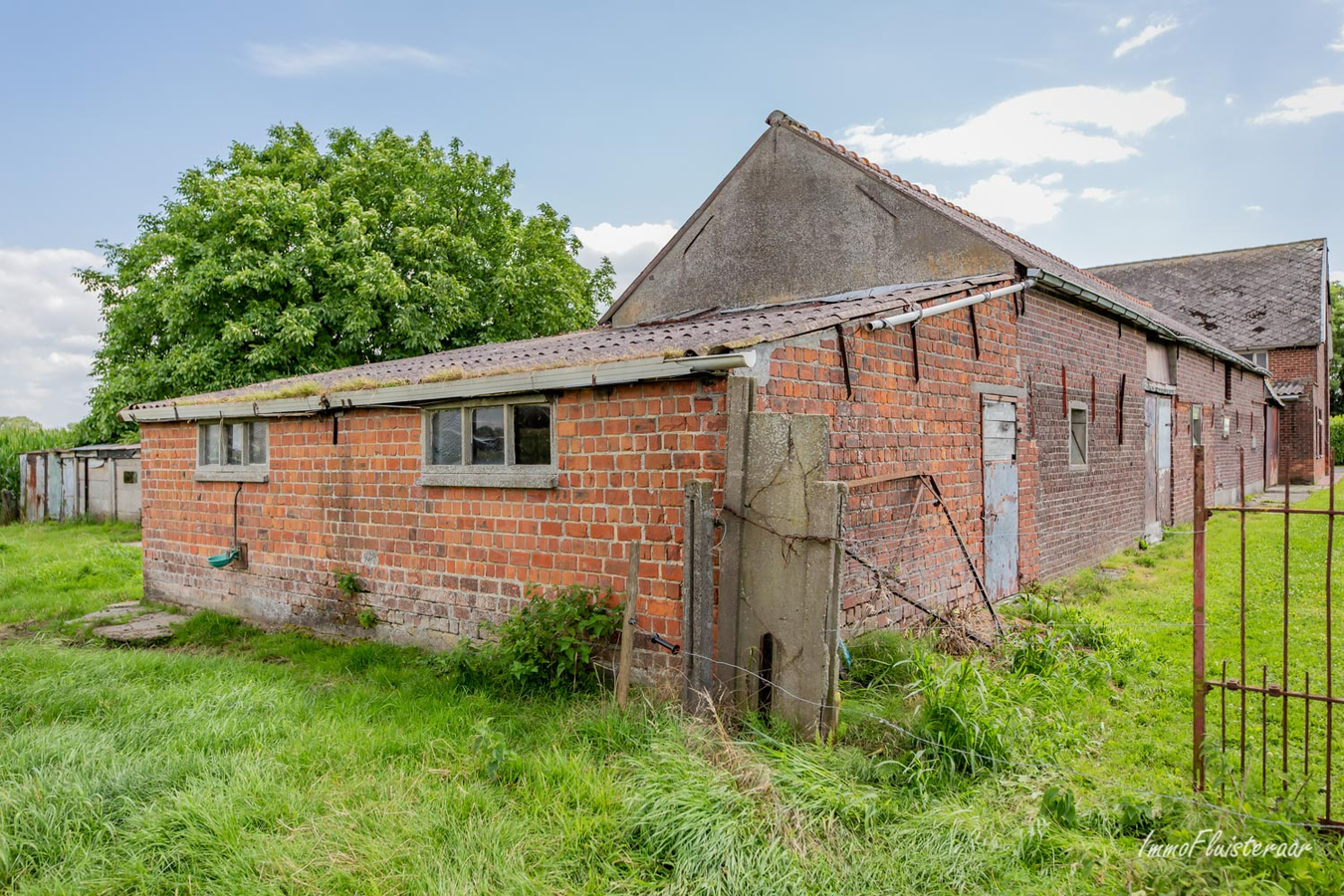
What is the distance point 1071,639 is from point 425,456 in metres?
6.06

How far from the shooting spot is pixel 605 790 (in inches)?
161

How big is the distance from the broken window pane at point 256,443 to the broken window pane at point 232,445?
161 millimetres

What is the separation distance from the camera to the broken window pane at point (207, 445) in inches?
391

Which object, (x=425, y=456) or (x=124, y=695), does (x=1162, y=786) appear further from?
(x=124, y=695)

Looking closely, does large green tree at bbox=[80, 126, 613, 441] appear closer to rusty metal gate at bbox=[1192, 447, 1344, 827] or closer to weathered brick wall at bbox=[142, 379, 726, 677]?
A: weathered brick wall at bbox=[142, 379, 726, 677]

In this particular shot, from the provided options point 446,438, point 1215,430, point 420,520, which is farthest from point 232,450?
point 1215,430

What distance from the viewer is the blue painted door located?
29.0 ft

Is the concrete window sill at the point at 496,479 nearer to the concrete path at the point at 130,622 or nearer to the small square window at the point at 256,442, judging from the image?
the small square window at the point at 256,442

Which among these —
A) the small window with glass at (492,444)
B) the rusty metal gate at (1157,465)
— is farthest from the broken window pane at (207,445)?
the rusty metal gate at (1157,465)

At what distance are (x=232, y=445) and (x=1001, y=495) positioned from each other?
29.5 feet

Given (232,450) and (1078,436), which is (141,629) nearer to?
(232,450)

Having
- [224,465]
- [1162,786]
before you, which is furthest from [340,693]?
[1162,786]

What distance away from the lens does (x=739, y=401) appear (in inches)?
204

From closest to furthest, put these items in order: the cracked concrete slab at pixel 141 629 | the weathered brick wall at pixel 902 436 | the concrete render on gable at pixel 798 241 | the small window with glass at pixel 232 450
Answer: the weathered brick wall at pixel 902 436 < the cracked concrete slab at pixel 141 629 < the small window with glass at pixel 232 450 < the concrete render on gable at pixel 798 241
